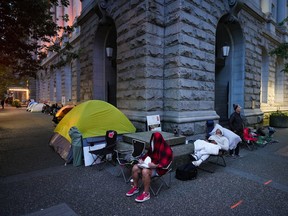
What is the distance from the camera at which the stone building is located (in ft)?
26.4

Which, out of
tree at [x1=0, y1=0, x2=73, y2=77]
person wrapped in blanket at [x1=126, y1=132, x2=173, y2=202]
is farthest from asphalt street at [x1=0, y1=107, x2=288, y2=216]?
tree at [x1=0, y1=0, x2=73, y2=77]

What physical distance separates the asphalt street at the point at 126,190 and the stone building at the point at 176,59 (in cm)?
302

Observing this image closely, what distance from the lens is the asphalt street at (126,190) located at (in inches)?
146

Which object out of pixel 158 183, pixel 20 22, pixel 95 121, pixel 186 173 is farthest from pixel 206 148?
pixel 20 22

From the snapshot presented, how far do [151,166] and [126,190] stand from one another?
901mm

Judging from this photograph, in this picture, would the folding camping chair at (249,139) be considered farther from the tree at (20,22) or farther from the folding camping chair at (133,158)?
the tree at (20,22)

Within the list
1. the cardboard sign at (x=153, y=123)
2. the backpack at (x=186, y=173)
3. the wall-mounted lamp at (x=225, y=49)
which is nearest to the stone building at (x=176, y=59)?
the cardboard sign at (x=153, y=123)

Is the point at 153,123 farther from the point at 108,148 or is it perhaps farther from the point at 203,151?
the point at 203,151

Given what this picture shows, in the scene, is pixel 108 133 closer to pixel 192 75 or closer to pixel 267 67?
pixel 192 75

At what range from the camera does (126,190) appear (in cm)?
450

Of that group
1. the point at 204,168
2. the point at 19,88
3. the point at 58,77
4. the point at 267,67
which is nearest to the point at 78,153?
the point at 204,168

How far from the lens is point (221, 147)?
236 inches

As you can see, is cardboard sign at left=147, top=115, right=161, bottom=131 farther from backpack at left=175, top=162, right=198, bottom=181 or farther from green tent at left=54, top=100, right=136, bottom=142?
backpack at left=175, top=162, right=198, bottom=181

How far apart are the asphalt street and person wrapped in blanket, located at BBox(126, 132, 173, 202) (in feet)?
0.64
